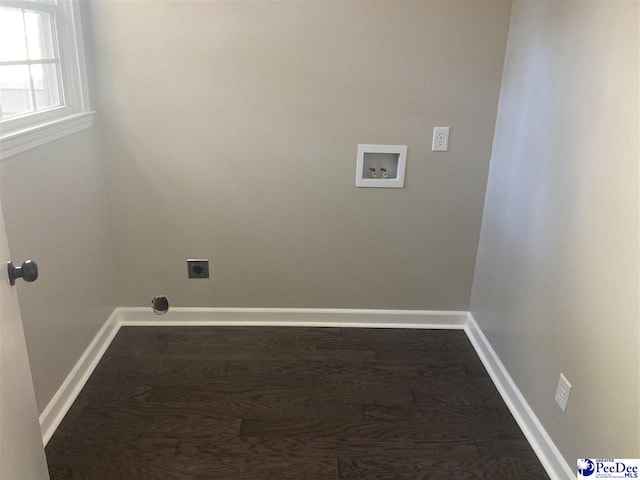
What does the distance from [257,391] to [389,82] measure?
155 centimetres

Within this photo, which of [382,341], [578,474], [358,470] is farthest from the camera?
[382,341]

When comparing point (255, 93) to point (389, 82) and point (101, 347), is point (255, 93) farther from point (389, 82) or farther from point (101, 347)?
point (101, 347)

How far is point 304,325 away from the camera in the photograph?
2867mm

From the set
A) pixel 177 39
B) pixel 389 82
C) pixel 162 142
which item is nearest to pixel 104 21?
pixel 177 39

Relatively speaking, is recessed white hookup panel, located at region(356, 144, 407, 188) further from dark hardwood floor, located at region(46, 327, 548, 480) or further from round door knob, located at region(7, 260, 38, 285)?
round door knob, located at region(7, 260, 38, 285)

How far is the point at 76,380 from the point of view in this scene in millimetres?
2279

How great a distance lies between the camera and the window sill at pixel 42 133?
1.70m

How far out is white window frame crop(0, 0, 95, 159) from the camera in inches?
75.9

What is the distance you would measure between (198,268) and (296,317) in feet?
1.94

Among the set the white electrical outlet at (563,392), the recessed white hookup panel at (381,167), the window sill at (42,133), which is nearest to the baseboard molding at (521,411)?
the white electrical outlet at (563,392)

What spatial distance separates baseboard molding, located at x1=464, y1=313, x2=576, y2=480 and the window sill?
7.03ft
